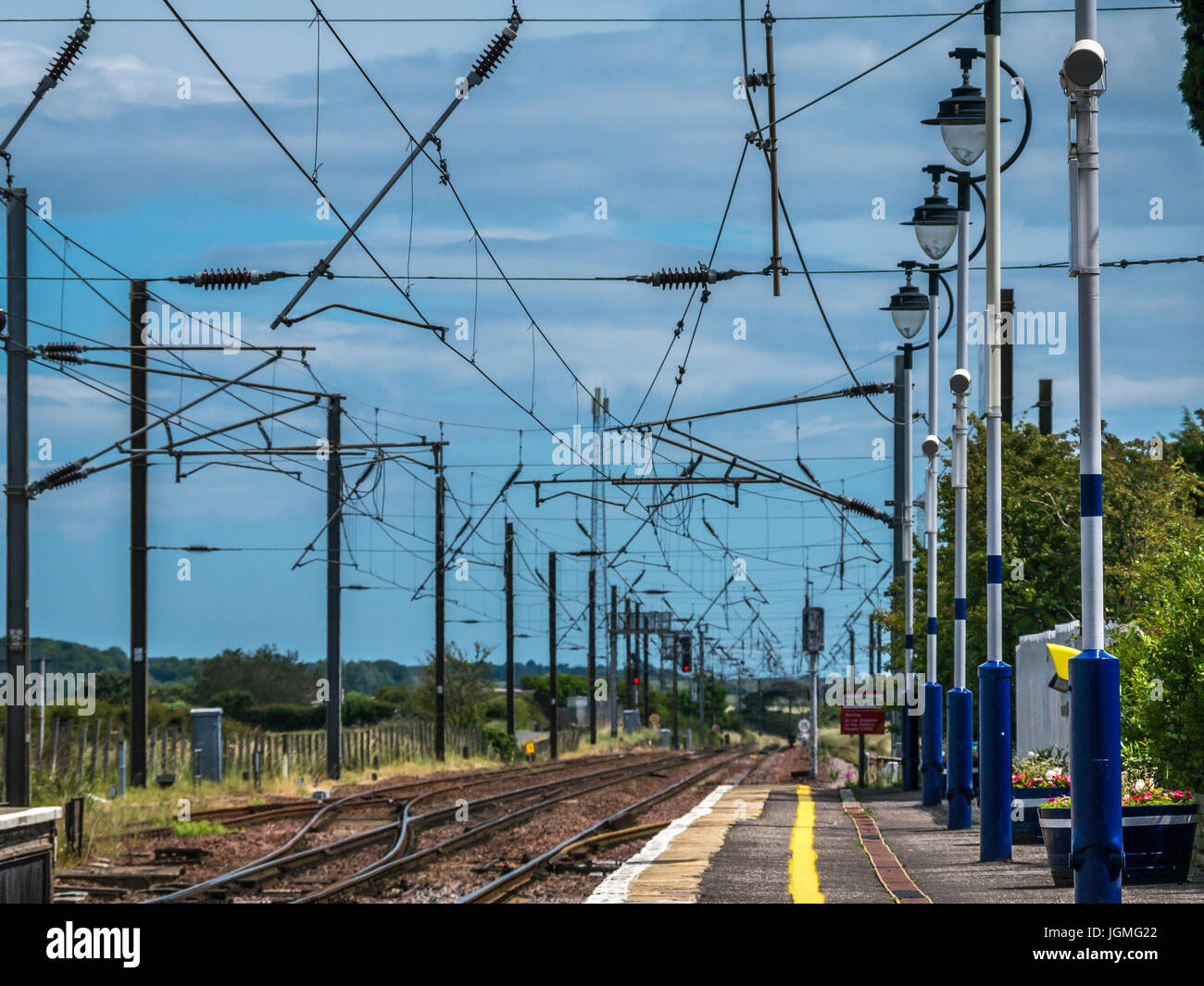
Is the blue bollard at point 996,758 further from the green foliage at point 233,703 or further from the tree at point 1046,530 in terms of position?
the green foliage at point 233,703

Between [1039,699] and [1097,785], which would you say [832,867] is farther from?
[1039,699]

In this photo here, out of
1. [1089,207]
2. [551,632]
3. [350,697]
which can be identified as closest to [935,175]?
[1089,207]

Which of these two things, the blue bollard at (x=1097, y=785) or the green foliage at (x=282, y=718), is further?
the green foliage at (x=282, y=718)

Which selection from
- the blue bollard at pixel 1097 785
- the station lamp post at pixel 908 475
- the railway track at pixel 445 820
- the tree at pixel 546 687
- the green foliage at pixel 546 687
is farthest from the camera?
the tree at pixel 546 687

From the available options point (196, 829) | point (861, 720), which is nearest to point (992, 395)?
point (196, 829)

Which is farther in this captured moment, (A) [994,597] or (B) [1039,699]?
(B) [1039,699]

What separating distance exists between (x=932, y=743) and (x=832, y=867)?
8.88 metres

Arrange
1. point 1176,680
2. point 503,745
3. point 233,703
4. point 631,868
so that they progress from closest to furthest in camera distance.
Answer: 1. point 1176,680
2. point 631,868
3. point 503,745
4. point 233,703

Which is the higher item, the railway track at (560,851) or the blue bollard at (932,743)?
the blue bollard at (932,743)

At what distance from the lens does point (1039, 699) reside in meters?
22.0

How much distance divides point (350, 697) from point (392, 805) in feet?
212

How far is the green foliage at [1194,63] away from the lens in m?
20.2

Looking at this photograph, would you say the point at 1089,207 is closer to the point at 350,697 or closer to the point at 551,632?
the point at 551,632

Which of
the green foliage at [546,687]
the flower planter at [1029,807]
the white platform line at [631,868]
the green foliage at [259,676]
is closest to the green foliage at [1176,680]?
the flower planter at [1029,807]
